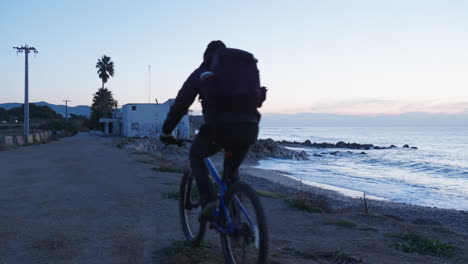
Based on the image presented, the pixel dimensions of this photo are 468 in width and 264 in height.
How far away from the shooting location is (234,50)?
2.78 m

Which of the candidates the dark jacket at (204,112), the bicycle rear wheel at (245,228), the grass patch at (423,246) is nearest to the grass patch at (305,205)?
the grass patch at (423,246)

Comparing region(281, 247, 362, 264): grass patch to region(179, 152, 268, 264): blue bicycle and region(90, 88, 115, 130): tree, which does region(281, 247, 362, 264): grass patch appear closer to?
region(179, 152, 268, 264): blue bicycle

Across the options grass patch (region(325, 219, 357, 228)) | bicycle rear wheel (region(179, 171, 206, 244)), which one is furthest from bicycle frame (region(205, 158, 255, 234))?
grass patch (region(325, 219, 357, 228))

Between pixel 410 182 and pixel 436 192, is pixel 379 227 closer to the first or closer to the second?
pixel 436 192

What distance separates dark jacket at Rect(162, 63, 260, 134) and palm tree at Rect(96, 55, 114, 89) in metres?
70.5

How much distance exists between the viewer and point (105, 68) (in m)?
69.6

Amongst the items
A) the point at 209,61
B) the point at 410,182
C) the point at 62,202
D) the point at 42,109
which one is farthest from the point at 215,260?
the point at 42,109

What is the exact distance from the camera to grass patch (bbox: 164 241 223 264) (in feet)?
10.7

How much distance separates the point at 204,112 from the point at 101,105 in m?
→ 69.5

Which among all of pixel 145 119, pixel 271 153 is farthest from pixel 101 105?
pixel 271 153

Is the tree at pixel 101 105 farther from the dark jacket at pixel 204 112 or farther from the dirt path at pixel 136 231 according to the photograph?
the dark jacket at pixel 204 112

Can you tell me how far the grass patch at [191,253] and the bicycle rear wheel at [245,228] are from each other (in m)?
0.44

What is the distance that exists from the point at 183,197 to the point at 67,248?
116 centimetres

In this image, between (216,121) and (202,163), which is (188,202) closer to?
(202,163)
